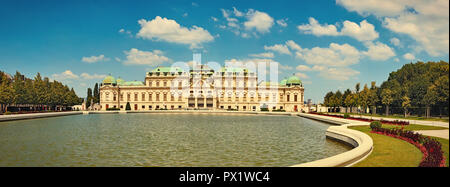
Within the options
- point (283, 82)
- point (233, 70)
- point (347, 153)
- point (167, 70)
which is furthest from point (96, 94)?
point (347, 153)

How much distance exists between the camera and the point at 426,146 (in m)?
16.7

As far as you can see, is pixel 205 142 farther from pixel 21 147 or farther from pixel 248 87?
pixel 248 87

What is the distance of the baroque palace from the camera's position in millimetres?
105312

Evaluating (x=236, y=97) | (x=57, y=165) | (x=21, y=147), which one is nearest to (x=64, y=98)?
(x=236, y=97)

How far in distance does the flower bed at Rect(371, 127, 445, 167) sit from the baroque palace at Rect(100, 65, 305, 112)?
257 ft

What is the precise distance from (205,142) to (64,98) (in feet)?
269

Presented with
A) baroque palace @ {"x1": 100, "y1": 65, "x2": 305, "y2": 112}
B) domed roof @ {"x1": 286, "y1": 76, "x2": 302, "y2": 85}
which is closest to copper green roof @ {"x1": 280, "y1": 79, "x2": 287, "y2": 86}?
baroque palace @ {"x1": 100, "y1": 65, "x2": 305, "y2": 112}

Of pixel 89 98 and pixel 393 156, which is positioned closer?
pixel 393 156

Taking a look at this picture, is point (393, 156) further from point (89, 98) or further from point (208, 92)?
point (89, 98)

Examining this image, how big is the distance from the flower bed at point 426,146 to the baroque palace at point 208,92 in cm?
7844

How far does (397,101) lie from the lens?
247ft

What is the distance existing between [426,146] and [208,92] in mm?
89597

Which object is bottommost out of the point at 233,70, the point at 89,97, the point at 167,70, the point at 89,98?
the point at 89,98

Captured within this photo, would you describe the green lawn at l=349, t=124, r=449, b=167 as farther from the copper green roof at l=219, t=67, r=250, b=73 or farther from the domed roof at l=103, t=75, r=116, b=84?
the domed roof at l=103, t=75, r=116, b=84
